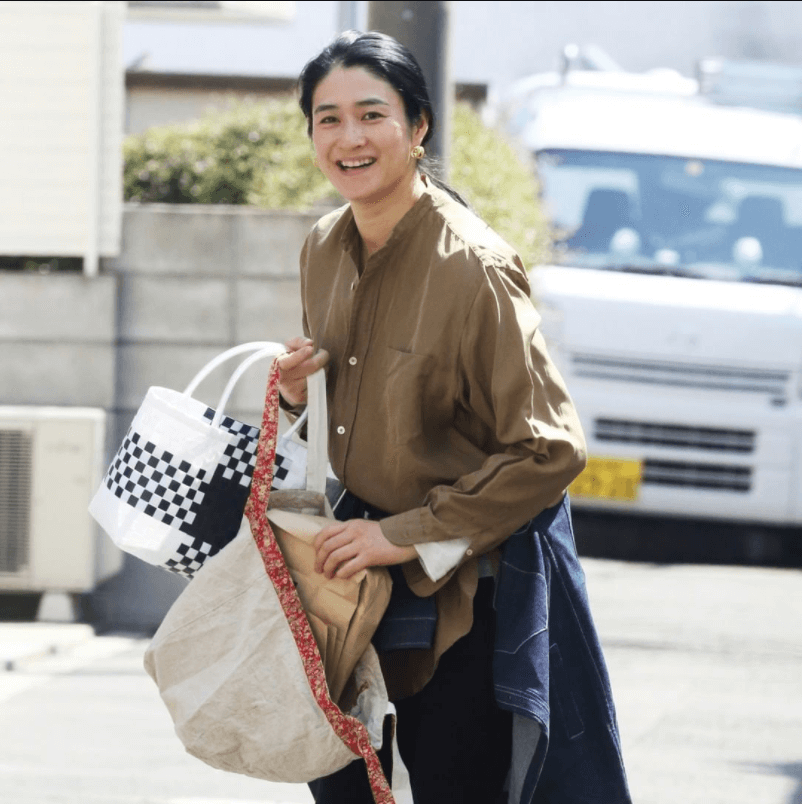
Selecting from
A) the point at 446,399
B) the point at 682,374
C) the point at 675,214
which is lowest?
the point at 682,374

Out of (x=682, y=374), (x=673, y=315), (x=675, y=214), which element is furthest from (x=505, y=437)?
(x=675, y=214)

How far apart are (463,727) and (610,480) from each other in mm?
6085

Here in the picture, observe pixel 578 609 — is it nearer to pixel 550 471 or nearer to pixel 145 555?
pixel 550 471

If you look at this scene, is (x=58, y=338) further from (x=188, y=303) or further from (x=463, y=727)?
(x=463, y=727)

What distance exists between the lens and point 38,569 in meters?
6.64

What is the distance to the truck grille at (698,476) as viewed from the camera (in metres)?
8.66

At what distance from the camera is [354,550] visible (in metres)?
2.44

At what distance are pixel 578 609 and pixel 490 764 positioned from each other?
30 centimetres

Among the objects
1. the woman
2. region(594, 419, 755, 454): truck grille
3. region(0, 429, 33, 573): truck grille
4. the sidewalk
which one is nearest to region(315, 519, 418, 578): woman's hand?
the woman

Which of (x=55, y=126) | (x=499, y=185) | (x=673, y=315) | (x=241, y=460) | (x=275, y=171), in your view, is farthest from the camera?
(x=673, y=315)

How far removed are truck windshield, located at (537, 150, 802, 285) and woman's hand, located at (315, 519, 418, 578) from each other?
638 cm

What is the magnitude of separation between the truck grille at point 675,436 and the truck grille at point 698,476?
108mm

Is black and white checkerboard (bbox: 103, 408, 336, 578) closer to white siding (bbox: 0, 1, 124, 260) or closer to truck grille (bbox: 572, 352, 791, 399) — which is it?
white siding (bbox: 0, 1, 124, 260)

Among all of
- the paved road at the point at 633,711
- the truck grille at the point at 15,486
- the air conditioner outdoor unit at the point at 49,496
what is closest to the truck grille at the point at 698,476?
the paved road at the point at 633,711
